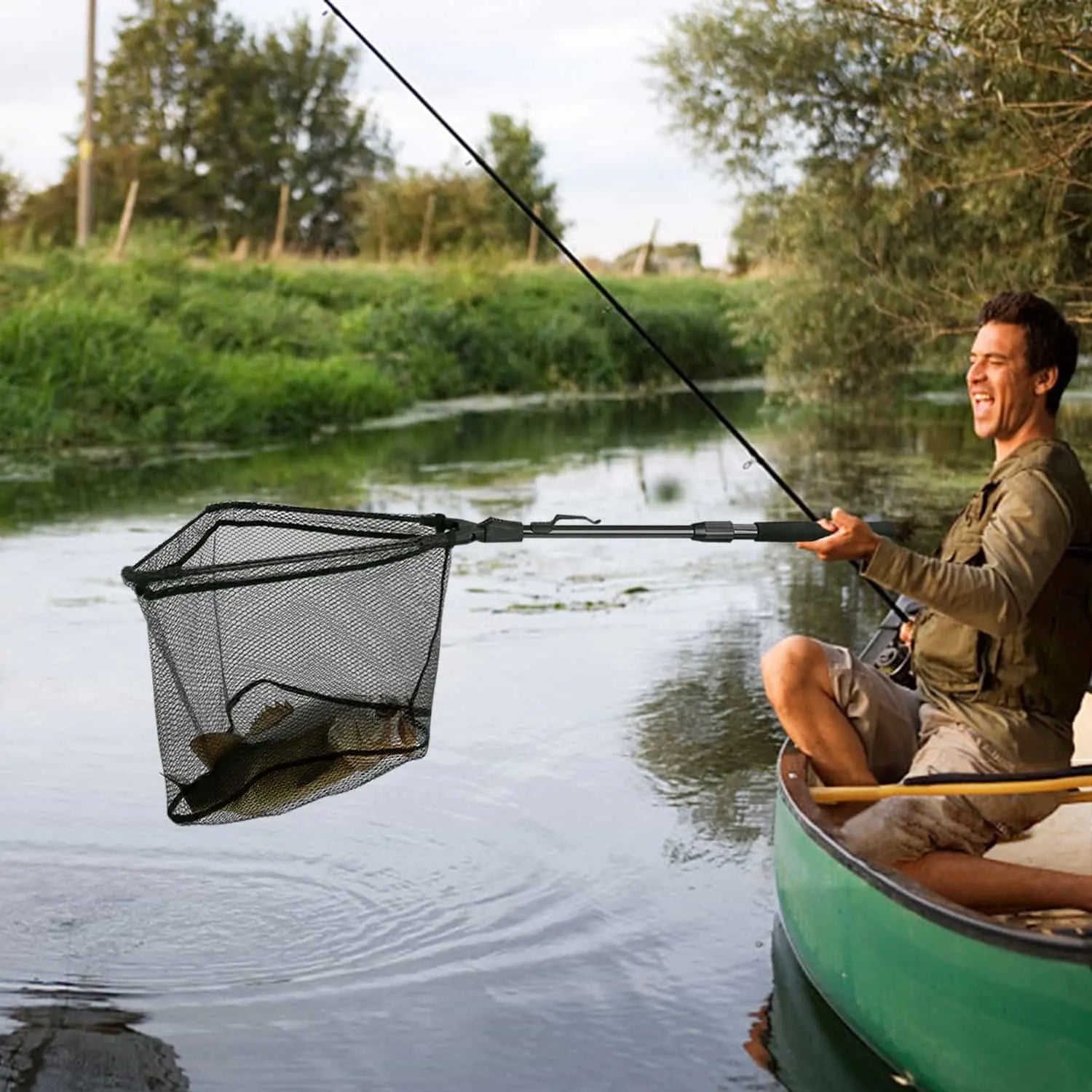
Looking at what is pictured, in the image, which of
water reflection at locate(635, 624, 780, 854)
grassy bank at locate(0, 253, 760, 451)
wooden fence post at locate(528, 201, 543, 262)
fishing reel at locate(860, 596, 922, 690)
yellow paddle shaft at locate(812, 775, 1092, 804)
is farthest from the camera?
wooden fence post at locate(528, 201, 543, 262)

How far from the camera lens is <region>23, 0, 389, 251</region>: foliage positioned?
4088 cm

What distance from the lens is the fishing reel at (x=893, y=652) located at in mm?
5137

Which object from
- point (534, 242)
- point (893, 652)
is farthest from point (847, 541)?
point (534, 242)

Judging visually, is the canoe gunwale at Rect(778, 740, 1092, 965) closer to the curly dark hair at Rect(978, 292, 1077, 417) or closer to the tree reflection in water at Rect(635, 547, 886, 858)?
the curly dark hair at Rect(978, 292, 1077, 417)

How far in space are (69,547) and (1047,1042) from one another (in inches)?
339

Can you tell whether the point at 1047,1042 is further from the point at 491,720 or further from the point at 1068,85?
the point at 1068,85

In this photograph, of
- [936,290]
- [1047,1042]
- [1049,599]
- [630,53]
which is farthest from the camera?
[630,53]

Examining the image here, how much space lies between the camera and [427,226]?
3531 centimetres

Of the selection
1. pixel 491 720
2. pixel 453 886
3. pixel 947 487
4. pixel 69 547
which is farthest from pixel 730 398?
pixel 453 886


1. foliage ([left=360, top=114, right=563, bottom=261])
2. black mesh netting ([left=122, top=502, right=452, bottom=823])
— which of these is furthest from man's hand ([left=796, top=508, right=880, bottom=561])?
foliage ([left=360, top=114, right=563, bottom=261])

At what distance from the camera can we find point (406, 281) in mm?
27656

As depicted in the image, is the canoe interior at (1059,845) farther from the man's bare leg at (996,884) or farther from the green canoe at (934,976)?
the green canoe at (934,976)

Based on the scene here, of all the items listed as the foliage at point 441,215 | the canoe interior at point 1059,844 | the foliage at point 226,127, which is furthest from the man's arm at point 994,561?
the foliage at point 226,127

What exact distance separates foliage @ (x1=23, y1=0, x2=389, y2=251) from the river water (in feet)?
101
